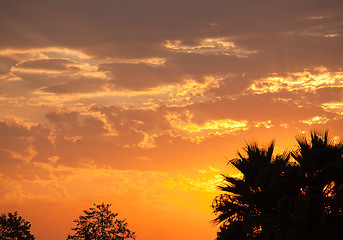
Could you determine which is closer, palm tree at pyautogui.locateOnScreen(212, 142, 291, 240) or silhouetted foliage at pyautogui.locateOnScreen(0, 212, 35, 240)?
palm tree at pyautogui.locateOnScreen(212, 142, 291, 240)

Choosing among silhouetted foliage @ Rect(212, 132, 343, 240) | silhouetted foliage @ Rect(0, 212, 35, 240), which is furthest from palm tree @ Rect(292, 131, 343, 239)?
silhouetted foliage @ Rect(0, 212, 35, 240)

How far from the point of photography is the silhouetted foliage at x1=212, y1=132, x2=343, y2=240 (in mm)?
20844

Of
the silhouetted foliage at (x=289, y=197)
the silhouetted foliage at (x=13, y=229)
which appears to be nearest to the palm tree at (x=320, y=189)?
the silhouetted foliage at (x=289, y=197)

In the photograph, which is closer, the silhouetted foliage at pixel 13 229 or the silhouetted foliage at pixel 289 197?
the silhouetted foliage at pixel 289 197

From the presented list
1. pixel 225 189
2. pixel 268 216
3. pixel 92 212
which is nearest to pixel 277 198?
pixel 268 216

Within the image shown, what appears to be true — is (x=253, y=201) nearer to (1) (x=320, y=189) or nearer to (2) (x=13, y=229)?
(1) (x=320, y=189)

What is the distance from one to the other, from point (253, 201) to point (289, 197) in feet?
6.81

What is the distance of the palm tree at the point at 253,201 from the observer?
22438mm

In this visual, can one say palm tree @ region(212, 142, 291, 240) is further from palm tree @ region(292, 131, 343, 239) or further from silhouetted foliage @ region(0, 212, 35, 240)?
silhouetted foliage @ region(0, 212, 35, 240)

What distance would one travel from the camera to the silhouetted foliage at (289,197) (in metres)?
20.8

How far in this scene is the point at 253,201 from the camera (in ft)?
77.3

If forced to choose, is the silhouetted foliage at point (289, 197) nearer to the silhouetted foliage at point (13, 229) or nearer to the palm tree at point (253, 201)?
the palm tree at point (253, 201)

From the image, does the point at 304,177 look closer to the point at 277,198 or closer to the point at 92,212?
the point at 277,198

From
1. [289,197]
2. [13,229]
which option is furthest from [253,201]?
[13,229]
